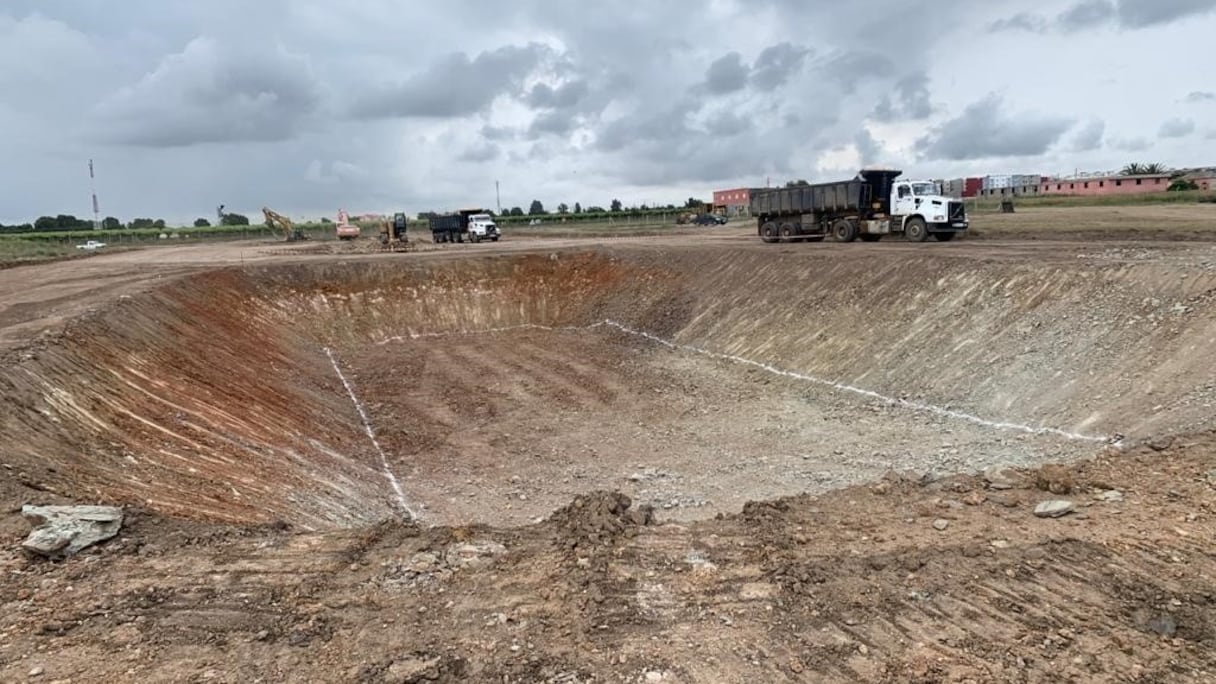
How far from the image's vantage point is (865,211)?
1127 inches

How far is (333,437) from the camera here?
13203mm

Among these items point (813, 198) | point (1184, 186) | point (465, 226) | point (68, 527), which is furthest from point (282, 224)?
point (1184, 186)

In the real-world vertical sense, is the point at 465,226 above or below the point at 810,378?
above

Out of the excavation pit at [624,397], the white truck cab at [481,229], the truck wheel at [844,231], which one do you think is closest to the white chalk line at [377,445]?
the excavation pit at [624,397]

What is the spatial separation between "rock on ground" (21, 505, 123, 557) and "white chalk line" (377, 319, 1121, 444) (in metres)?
11.6

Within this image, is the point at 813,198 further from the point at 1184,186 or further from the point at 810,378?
the point at 1184,186

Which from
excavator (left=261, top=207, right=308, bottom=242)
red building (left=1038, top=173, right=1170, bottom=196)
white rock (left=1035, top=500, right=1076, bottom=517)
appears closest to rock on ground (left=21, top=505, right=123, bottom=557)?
white rock (left=1035, top=500, right=1076, bottom=517)

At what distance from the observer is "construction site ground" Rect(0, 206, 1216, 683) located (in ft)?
16.0

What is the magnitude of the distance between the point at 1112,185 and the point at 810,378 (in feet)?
297

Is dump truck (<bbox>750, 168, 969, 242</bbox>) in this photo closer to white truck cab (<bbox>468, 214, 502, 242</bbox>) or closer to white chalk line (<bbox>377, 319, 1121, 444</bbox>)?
white chalk line (<bbox>377, 319, 1121, 444</bbox>)

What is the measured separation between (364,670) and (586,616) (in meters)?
1.52

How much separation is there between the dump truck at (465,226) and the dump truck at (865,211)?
26.0 metres

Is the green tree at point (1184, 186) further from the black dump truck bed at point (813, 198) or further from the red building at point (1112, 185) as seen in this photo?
the black dump truck bed at point (813, 198)

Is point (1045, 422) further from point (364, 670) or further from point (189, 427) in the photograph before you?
point (189, 427)
